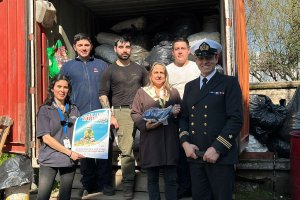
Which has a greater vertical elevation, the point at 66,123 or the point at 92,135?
the point at 66,123

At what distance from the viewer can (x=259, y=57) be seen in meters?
13.7

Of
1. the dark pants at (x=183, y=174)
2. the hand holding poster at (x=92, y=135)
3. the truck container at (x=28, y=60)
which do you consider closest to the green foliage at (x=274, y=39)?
the truck container at (x=28, y=60)

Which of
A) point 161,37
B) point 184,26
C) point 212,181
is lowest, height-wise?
point 212,181

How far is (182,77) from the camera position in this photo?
3.82 m

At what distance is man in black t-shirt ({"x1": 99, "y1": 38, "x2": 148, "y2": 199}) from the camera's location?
3840mm

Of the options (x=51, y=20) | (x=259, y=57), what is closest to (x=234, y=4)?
(x=51, y=20)

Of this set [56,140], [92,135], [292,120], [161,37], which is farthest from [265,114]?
[56,140]

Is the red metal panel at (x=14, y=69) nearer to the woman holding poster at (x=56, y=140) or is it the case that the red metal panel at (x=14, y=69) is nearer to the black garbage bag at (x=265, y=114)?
the woman holding poster at (x=56, y=140)

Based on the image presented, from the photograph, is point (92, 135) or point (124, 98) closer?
point (92, 135)

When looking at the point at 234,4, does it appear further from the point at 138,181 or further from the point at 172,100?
the point at 138,181

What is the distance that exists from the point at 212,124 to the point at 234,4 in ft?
6.80

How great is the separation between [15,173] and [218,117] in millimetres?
2279

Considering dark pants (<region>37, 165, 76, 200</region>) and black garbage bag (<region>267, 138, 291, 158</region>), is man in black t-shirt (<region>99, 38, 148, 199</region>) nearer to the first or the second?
dark pants (<region>37, 165, 76, 200</region>)

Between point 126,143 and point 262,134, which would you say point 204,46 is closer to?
point 126,143
